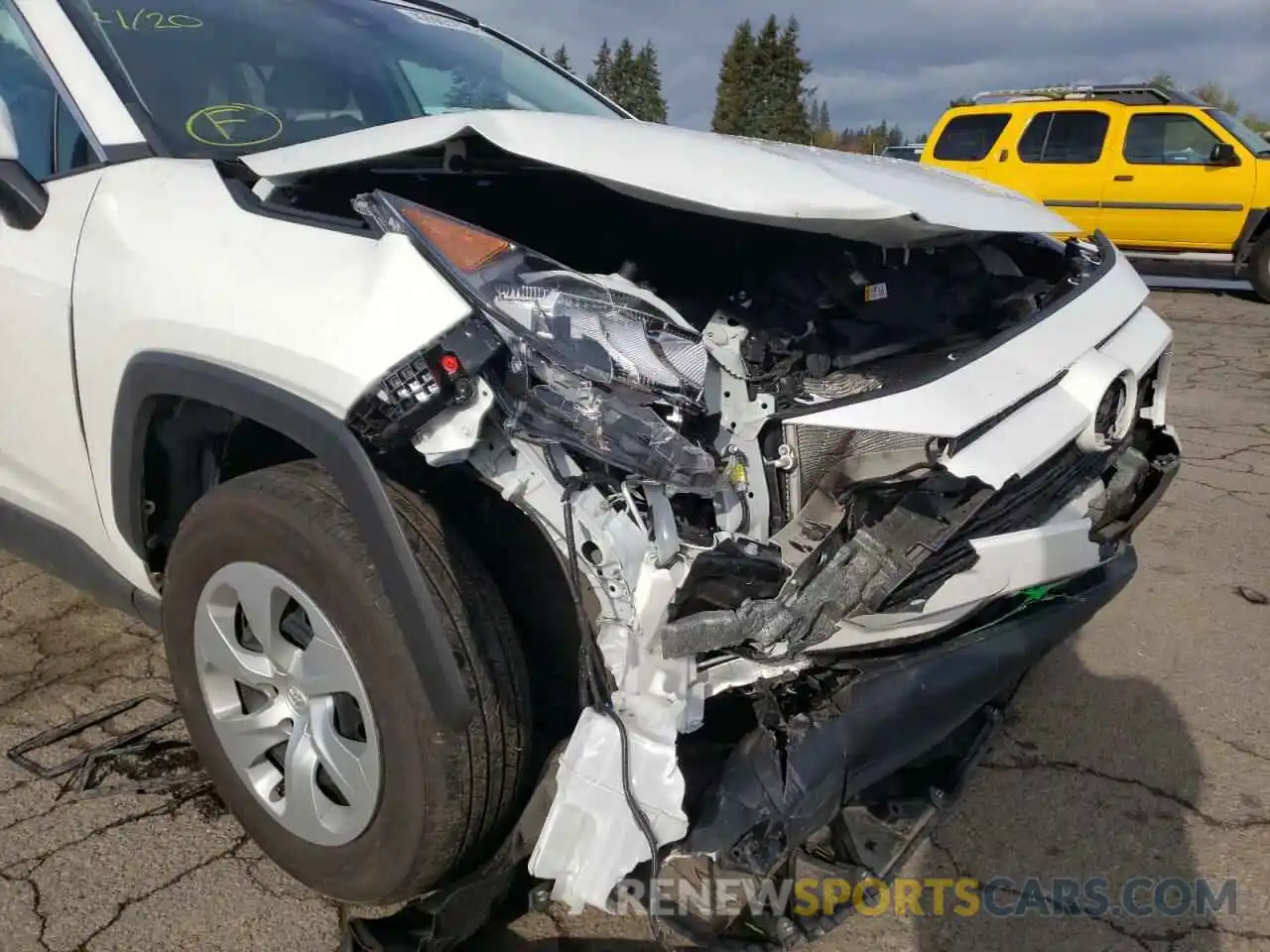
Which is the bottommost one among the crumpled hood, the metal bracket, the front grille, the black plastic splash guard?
the metal bracket

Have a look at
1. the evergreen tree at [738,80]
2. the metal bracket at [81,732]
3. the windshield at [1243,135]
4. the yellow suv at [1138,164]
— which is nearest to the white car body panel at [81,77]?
the metal bracket at [81,732]

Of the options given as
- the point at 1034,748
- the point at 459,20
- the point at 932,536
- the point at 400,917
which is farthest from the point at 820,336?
the point at 459,20

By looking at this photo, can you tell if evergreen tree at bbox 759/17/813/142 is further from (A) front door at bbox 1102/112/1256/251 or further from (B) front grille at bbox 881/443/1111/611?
(B) front grille at bbox 881/443/1111/611

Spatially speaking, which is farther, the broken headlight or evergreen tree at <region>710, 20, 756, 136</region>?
evergreen tree at <region>710, 20, 756, 136</region>

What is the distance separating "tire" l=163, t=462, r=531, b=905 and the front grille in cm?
71

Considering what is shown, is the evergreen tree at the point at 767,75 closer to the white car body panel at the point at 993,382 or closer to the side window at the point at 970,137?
the side window at the point at 970,137

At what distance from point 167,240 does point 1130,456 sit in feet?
7.06

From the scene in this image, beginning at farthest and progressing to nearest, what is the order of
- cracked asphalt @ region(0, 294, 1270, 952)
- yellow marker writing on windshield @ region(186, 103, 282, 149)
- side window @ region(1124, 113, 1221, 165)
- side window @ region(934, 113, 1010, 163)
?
1. side window @ region(934, 113, 1010, 163)
2. side window @ region(1124, 113, 1221, 165)
3. yellow marker writing on windshield @ region(186, 103, 282, 149)
4. cracked asphalt @ region(0, 294, 1270, 952)

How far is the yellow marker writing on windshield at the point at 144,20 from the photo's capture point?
2453 millimetres

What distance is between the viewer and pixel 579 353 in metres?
1.65

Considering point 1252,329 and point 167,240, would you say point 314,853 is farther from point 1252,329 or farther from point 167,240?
point 1252,329

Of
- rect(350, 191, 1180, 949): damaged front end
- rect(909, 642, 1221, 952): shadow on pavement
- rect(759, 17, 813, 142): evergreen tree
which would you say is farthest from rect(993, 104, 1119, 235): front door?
rect(759, 17, 813, 142): evergreen tree

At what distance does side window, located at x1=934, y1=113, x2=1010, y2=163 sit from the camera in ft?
36.2

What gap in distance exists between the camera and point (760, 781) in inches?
71.1
